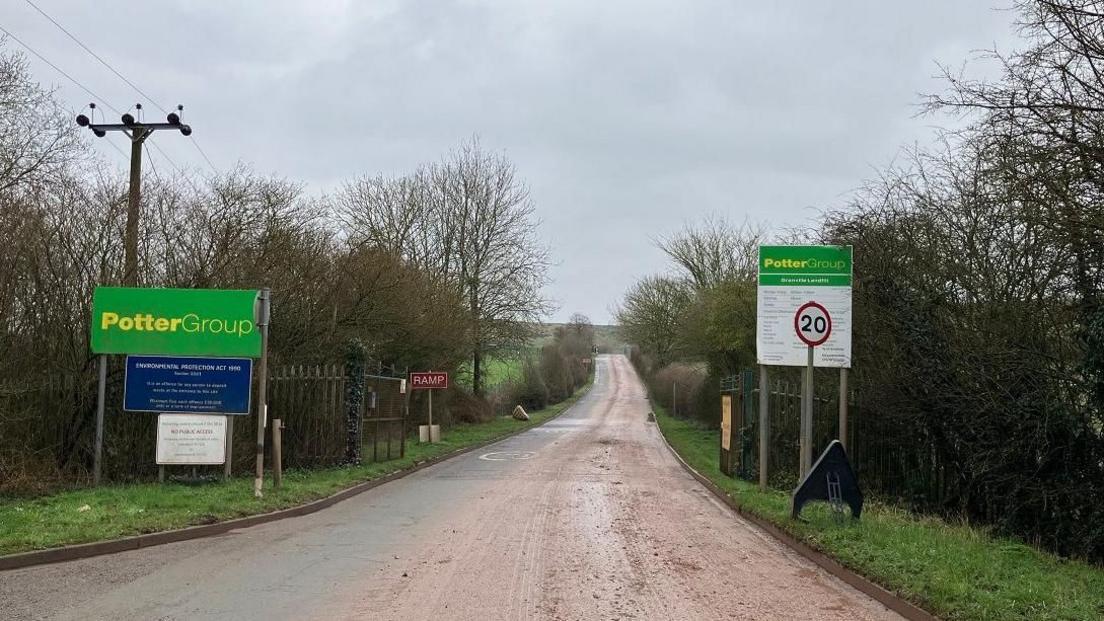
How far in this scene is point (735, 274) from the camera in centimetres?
3647

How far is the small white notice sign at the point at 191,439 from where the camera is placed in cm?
1432

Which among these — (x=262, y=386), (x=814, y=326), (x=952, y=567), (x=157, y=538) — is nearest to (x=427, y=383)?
(x=262, y=386)

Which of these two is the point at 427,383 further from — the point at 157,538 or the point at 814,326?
the point at 157,538

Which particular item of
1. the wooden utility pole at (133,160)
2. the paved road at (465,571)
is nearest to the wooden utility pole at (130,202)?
the wooden utility pole at (133,160)

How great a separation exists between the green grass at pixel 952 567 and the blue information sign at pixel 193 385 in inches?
354

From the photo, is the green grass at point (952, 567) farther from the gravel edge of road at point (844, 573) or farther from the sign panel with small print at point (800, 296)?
the sign panel with small print at point (800, 296)

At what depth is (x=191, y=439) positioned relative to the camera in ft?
47.4

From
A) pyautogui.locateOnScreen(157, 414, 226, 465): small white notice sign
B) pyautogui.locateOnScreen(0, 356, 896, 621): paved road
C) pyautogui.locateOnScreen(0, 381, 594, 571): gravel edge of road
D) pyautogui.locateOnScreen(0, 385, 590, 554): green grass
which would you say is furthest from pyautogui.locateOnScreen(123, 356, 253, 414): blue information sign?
pyautogui.locateOnScreen(0, 356, 896, 621): paved road

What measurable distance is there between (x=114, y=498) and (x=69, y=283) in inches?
214

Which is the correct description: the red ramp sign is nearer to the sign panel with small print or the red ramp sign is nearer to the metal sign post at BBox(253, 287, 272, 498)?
the metal sign post at BBox(253, 287, 272, 498)

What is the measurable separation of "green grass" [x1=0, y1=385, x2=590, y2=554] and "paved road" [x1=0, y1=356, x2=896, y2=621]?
1.91 ft

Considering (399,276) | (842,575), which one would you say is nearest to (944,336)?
(842,575)

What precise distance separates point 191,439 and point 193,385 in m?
1.00

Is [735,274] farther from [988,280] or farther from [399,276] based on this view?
[988,280]
